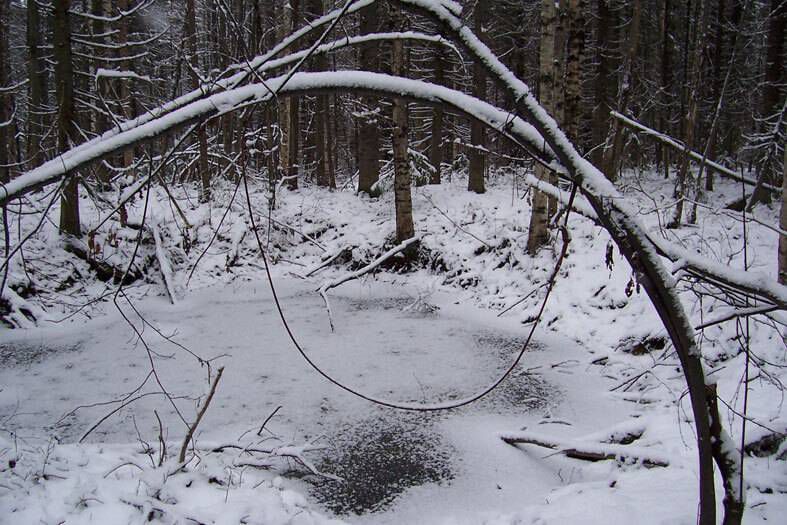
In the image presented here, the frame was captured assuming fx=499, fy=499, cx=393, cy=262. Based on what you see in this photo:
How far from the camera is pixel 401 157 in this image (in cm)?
1088

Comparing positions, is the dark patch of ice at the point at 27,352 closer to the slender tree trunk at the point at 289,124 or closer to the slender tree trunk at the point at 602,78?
the slender tree trunk at the point at 289,124

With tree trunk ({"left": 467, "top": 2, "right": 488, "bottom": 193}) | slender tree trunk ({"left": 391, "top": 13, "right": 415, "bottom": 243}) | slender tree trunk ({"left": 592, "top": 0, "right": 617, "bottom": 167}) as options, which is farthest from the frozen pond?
slender tree trunk ({"left": 592, "top": 0, "right": 617, "bottom": 167})

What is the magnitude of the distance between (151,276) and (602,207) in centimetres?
1055

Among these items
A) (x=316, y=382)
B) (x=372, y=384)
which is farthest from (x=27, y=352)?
(x=372, y=384)

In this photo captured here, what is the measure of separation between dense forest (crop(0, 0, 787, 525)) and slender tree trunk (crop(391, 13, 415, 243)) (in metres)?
0.05

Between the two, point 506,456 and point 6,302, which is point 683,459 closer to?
point 506,456

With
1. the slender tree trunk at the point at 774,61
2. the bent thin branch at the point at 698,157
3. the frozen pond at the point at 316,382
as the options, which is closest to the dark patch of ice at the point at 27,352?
the frozen pond at the point at 316,382

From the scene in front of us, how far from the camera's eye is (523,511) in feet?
12.2

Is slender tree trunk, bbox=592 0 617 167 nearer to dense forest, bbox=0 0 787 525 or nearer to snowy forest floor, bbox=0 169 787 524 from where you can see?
dense forest, bbox=0 0 787 525

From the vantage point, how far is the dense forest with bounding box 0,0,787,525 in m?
1.90

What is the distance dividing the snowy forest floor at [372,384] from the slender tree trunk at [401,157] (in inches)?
31.5

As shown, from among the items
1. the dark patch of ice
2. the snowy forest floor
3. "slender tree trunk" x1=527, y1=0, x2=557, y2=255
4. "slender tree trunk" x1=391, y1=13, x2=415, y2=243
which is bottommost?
the dark patch of ice

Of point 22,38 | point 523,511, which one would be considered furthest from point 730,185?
point 22,38

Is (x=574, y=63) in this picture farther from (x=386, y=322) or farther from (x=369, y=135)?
(x=369, y=135)
